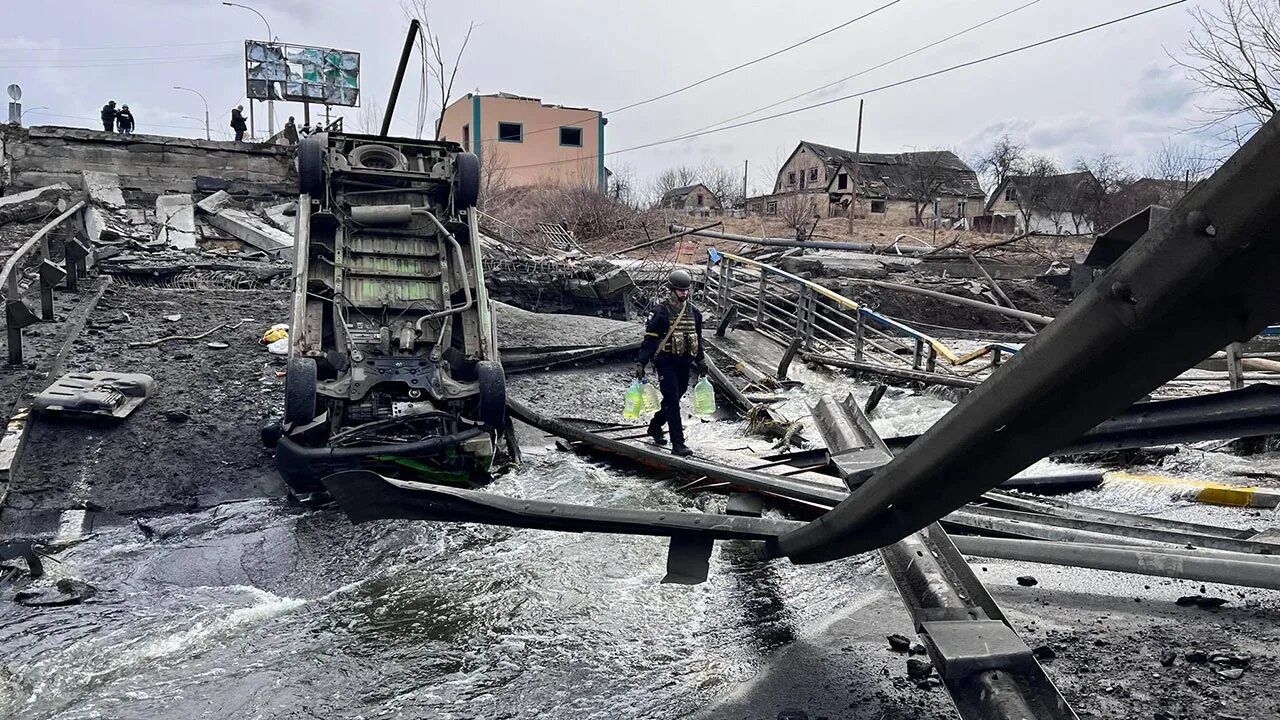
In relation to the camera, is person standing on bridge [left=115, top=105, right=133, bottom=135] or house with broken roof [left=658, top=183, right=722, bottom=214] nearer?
person standing on bridge [left=115, top=105, right=133, bottom=135]

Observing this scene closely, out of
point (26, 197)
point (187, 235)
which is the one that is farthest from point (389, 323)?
point (26, 197)

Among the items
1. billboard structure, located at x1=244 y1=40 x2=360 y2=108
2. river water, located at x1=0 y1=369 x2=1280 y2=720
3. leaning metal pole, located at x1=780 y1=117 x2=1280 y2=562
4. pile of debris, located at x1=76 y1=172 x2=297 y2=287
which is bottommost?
river water, located at x1=0 y1=369 x2=1280 y2=720

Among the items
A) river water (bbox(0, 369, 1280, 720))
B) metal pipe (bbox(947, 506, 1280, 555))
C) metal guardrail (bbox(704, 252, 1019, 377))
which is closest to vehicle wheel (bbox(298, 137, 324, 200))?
river water (bbox(0, 369, 1280, 720))

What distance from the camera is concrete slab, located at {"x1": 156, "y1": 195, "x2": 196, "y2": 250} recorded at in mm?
15828

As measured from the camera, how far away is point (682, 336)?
8484mm

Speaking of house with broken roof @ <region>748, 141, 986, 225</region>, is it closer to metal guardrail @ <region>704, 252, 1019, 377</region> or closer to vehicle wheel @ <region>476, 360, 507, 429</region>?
metal guardrail @ <region>704, 252, 1019, 377</region>

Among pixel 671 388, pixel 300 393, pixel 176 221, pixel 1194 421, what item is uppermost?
pixel 176 221

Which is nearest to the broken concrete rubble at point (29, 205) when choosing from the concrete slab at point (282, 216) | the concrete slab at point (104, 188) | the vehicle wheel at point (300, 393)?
the concrete slab at point (104, 188)

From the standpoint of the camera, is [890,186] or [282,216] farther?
[890,186]

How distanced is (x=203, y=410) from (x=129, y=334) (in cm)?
246

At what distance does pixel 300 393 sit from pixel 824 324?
29.6ft

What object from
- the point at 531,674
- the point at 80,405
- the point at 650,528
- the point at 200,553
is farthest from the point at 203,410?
the point at 650,528

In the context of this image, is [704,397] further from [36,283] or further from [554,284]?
[36,283]

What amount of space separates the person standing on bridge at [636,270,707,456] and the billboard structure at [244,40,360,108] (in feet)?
91.4
